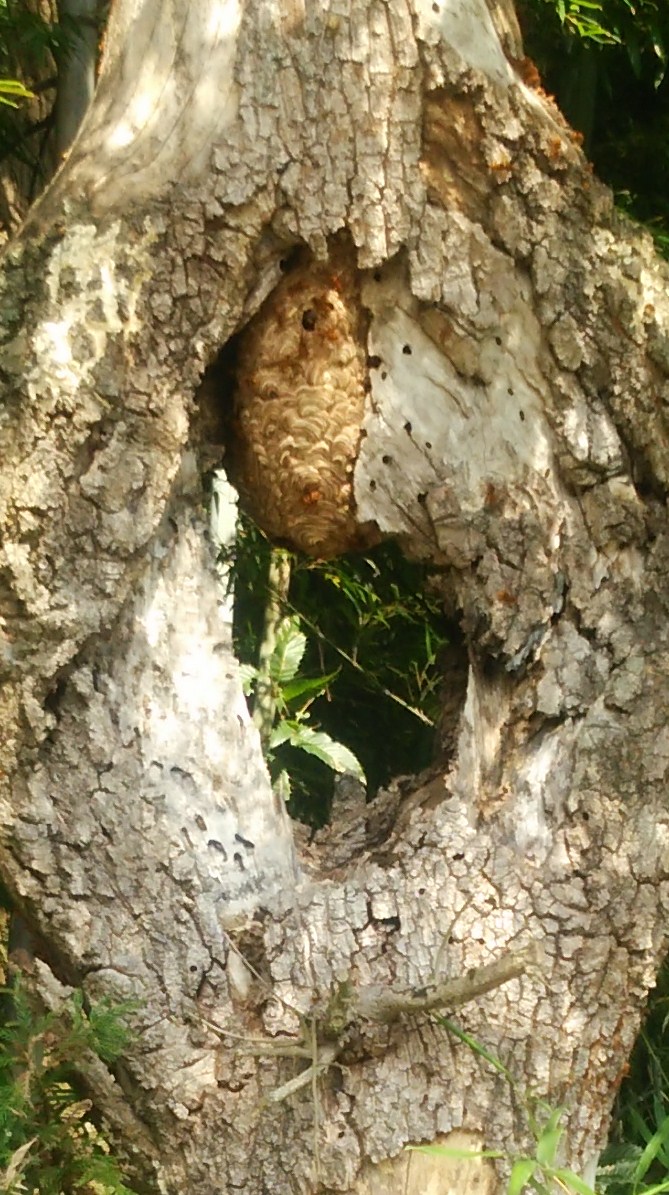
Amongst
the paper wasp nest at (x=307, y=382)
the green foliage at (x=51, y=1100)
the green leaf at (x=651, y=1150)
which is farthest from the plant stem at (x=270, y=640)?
the green leaf at (x=651, y=1150)

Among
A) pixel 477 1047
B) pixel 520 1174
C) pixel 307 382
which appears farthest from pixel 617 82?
pixel 520 1174

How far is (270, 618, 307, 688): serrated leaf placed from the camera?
183 cm

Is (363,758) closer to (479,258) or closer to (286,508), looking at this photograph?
(286,508)

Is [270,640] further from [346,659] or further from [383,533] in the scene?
[383,533]

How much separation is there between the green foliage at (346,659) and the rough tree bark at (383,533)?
59 centimetres

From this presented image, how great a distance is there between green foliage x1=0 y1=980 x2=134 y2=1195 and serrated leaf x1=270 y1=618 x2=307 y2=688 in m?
0.77

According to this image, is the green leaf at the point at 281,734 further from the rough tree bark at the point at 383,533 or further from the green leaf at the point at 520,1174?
the green leaf at the point at 520,1174

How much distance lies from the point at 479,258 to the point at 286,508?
1.20ft

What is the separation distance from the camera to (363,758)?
1.98m

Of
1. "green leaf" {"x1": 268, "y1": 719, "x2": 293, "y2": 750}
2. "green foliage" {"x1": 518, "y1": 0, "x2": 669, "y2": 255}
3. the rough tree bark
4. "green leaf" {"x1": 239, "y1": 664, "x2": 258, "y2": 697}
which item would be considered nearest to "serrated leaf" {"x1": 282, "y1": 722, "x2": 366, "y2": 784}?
"green leaf" {"x1": 268, "y1": 719, "x2": 293, "y2": 750}

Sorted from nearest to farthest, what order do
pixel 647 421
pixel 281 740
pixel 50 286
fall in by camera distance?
pixel 50 286, pixel 647 421, pixel 281 740

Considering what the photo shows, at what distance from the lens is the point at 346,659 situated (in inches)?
78.2

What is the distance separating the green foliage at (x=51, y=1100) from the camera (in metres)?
1.09

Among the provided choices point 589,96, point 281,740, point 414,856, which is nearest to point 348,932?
point 414,856
